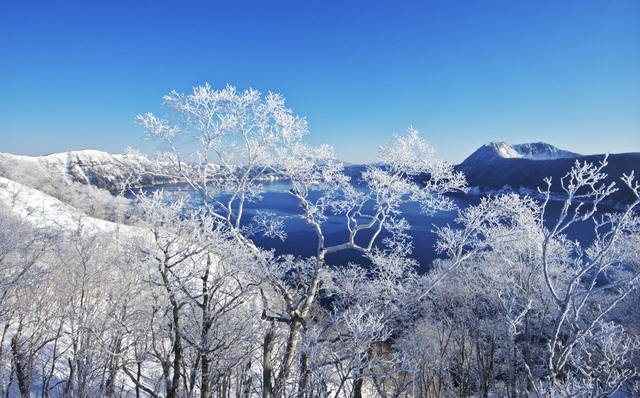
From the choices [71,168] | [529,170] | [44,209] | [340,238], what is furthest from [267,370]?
[71,168]

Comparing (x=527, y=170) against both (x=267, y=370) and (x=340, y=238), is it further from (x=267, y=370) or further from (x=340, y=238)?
(x=267, y=370)

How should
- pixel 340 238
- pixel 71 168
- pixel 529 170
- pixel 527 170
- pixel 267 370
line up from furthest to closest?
1. pixel 71 168
2. pixel 527 170
3. pixel 529 170
4. pixel 340 238
5. pixel 267 370

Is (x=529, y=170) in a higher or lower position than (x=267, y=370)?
higher

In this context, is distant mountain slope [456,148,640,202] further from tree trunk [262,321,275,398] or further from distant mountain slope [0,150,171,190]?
distant mountain slope [0,150,171,190]

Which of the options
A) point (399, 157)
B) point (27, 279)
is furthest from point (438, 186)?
point (27, 279)

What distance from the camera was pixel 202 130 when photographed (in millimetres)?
10734

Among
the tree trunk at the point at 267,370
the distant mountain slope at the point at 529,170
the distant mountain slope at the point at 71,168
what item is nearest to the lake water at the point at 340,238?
the distant mountain slope at the point at 71,168

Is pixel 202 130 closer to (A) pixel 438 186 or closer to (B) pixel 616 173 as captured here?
(A) pixel 438 186

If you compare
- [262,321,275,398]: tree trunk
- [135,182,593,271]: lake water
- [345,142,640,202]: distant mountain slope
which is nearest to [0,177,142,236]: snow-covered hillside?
[135,182,593,271]: lake water

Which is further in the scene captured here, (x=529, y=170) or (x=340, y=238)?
(x=529, y=170)

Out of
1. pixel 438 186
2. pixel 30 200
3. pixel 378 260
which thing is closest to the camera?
pixel 438 186

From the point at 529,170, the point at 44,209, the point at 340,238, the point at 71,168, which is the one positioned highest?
the point at 529,170

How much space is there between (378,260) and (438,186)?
3.05 m

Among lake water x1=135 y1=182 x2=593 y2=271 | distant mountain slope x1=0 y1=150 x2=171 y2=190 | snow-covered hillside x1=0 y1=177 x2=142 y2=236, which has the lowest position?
lake water x1=135 y1=182 x2=593 y2=271
